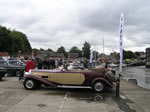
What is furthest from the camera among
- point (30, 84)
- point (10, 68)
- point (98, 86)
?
point (10, 68)

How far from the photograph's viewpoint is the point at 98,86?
813 centimetres

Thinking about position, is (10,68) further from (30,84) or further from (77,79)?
(77,79)

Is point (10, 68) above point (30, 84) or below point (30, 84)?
above

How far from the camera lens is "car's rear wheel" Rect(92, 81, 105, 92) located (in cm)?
812

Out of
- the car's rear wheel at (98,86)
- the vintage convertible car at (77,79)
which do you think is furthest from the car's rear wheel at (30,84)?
the car's rear wheel at (98,86)

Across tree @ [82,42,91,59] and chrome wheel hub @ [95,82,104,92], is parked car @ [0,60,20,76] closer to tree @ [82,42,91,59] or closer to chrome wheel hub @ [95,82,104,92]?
chrome wheel hub @ [95,82,104,92]

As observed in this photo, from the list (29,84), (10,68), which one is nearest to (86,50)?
(10,68)

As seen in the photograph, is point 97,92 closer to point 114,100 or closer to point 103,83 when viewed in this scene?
point 103,83

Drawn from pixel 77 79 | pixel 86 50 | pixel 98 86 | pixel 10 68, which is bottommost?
pixel 98 86

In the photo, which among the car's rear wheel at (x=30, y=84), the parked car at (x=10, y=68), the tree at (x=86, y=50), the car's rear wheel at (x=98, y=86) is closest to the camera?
the car's rear wheel at (x=98, y=86)

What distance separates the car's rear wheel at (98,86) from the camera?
812 centimetres

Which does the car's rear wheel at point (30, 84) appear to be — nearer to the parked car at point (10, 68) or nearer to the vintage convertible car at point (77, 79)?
the vintage convertible car at point (77, 79)

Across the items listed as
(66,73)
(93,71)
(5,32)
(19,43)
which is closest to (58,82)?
(66,73)

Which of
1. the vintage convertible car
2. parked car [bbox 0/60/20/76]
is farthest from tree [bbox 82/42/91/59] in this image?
the vintage convertible car
